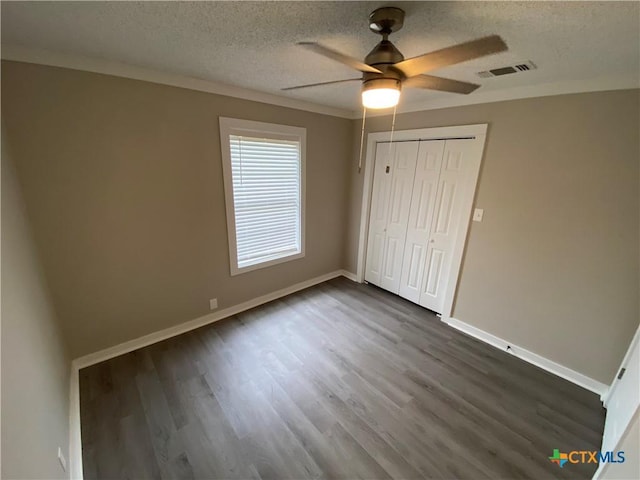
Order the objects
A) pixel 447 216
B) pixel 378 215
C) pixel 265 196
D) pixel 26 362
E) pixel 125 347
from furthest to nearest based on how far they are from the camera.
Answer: pixel 378 215, pixel 265 196, pixel 447 216, pixel 125 347, pixel 26 362

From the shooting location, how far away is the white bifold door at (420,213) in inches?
106

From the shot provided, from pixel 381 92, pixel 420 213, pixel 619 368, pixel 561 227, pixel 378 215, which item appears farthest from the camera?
pixel 378 215

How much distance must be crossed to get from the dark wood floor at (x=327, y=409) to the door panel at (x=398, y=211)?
3.10 feet

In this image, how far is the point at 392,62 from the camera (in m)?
1.15

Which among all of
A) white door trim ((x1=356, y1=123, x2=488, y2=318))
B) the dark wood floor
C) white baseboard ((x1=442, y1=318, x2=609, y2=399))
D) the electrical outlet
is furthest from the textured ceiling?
the dark wood floor

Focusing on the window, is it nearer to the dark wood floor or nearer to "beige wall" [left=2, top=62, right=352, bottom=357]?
"beige wall" [left=2, top=62, right=352, bottom=357]

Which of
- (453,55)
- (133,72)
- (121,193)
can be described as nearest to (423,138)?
(453,55)

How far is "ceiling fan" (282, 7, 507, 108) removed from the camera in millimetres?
985

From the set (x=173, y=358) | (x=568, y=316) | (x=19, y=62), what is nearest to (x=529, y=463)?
(x=568, y=316)

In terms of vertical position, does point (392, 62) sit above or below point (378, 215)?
above

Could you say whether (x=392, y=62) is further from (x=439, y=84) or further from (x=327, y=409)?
(x=327, y=409)

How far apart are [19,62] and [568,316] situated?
14.4ft

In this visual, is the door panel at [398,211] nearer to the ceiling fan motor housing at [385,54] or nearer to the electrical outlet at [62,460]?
the ceiling fan motor housing at [385,54]

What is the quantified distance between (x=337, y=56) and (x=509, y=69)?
1472mm
